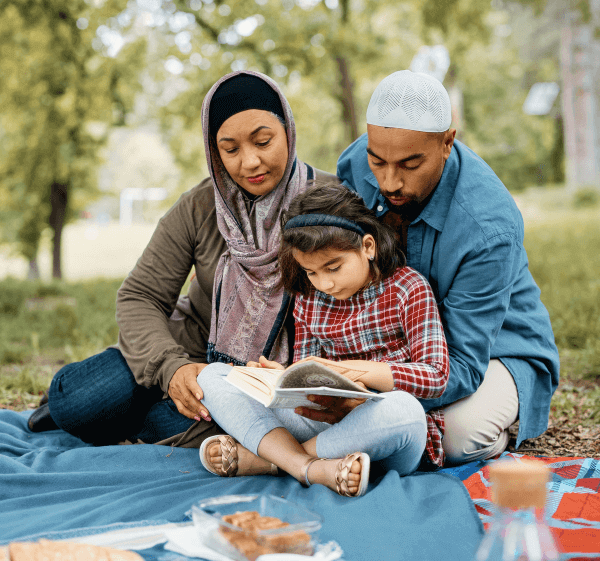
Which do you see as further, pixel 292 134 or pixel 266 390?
pixel 292 134

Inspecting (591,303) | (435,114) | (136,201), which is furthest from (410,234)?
(136,201)

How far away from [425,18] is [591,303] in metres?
2.97

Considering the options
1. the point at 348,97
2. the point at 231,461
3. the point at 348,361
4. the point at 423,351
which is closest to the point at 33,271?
the point at 348,97

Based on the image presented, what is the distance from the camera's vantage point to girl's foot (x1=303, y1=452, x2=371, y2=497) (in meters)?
2.27

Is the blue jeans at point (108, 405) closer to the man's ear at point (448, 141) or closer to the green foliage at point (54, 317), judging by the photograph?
the man's ear at point (448, 141)

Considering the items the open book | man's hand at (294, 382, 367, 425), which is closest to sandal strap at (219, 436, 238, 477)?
man's hand at (294, 382, 367, 425)

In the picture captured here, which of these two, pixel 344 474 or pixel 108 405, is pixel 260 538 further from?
pixel 108 405

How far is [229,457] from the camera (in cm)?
259

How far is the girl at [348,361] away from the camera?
236 centimetres

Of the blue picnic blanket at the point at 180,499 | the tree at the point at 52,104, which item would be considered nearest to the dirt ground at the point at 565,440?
the blue picnic blanket at the point at 180,499

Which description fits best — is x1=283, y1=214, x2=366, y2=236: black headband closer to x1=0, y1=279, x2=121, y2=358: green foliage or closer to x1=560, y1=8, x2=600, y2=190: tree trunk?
x1=0, y1=279, x2=121, y2=358: green foliage

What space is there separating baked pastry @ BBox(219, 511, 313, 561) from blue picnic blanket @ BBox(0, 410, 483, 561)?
0.25 metres

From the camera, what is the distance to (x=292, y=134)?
2943mm

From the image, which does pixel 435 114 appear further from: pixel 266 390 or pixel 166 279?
pixel 166 279
